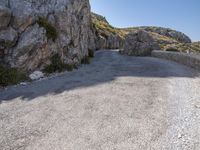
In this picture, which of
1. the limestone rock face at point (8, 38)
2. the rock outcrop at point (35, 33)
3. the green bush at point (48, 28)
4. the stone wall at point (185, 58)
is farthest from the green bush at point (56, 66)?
the stone wall at point (185, 58)

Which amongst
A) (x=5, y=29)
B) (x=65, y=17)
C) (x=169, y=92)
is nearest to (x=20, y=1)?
(x=5, y=29)

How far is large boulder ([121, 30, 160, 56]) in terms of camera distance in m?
52.2

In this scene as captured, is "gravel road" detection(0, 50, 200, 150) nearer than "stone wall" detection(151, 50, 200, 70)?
Yes

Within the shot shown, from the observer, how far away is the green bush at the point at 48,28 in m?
26.4

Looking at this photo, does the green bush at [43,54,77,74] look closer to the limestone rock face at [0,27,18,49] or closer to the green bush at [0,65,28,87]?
the green bush at [0,65,28,87]

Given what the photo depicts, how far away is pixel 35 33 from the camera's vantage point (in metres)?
25.0

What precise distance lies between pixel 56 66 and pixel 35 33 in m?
3.78

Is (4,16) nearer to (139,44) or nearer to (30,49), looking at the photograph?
(30,49)

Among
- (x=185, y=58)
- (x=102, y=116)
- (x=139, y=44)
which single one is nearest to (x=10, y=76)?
(x=102, y=116)

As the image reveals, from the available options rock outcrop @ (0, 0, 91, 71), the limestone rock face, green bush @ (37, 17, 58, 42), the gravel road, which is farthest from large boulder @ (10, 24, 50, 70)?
the gravel road

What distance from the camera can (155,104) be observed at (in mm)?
14109

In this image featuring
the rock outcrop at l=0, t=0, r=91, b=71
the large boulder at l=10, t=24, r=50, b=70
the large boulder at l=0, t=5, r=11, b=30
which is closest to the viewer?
the large boulder at l=10, t=24, r=50, b=70

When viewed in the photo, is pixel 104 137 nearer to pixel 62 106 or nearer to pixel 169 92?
pixel 62 106

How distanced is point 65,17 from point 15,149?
75.2 feet
